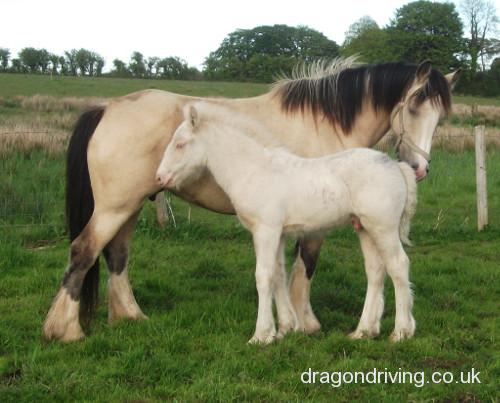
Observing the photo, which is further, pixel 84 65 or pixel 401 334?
pixel 84 65

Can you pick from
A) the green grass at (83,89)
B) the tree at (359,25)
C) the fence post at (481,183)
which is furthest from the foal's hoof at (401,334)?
the tree at (359,25)

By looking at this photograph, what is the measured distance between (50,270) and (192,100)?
9.36ft

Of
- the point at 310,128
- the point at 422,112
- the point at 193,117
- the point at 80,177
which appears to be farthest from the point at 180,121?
the point at 422,112

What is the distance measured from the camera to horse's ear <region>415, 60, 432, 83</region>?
4902 mm

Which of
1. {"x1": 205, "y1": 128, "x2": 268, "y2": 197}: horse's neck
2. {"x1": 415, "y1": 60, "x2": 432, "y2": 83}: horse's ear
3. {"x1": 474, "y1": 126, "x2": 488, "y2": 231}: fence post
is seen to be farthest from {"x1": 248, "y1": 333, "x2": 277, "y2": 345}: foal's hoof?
{"x1": 474, "y1": 126, "x2": 488, "y2": 231}: fence post

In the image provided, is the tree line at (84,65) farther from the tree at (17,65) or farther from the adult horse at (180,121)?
the adult horse at (180,121)

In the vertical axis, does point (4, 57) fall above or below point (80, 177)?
above

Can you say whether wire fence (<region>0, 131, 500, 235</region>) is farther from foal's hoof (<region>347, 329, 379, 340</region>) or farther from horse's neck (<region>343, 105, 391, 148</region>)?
foal's hoof (<region>347, 329, 379, 340</region>)

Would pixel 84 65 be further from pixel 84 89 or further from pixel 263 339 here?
pixel 263 339

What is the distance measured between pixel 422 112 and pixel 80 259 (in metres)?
3.15

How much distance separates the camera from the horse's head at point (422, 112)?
4.88 m

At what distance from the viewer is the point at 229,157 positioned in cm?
456

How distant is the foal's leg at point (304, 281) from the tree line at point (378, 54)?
38.8 meters

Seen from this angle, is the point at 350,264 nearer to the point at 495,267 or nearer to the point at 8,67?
the point at 495,267
